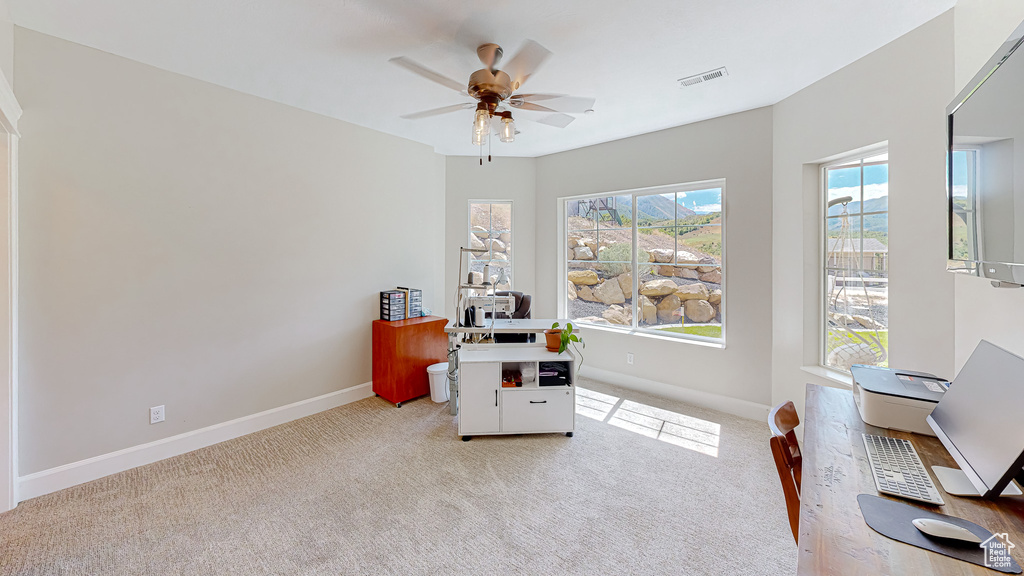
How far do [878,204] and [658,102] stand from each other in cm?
166

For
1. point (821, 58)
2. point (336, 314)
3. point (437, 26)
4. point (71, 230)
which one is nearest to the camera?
point (437, 26)

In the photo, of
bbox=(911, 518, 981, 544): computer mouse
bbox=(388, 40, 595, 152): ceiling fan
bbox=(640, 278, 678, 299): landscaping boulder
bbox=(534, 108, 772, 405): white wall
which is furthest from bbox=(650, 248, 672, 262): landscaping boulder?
bbox=(911, 518, 981, 544): computer mouse

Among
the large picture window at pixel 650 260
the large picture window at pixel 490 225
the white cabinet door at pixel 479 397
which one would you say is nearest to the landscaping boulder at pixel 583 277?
the large picture window at pixel 650 260

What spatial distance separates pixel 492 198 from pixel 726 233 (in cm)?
261

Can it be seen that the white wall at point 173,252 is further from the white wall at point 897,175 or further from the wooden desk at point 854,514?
the white wall at point 897,175

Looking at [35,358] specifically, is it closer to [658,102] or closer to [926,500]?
[926,500]

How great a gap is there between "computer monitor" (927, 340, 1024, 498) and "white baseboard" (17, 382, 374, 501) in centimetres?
384

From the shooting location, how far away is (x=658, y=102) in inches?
122

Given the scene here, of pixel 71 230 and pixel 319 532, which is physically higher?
pixel 71 230

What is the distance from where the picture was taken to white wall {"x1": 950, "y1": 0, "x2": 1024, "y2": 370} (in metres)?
1.49

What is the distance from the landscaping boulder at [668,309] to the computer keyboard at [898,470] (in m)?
2.49

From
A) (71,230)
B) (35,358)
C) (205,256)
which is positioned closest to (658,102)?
(205,256)

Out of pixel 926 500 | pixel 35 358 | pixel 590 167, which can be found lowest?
pixel 926 500

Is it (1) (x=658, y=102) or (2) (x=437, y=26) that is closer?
(2) (x=437, y=26)
